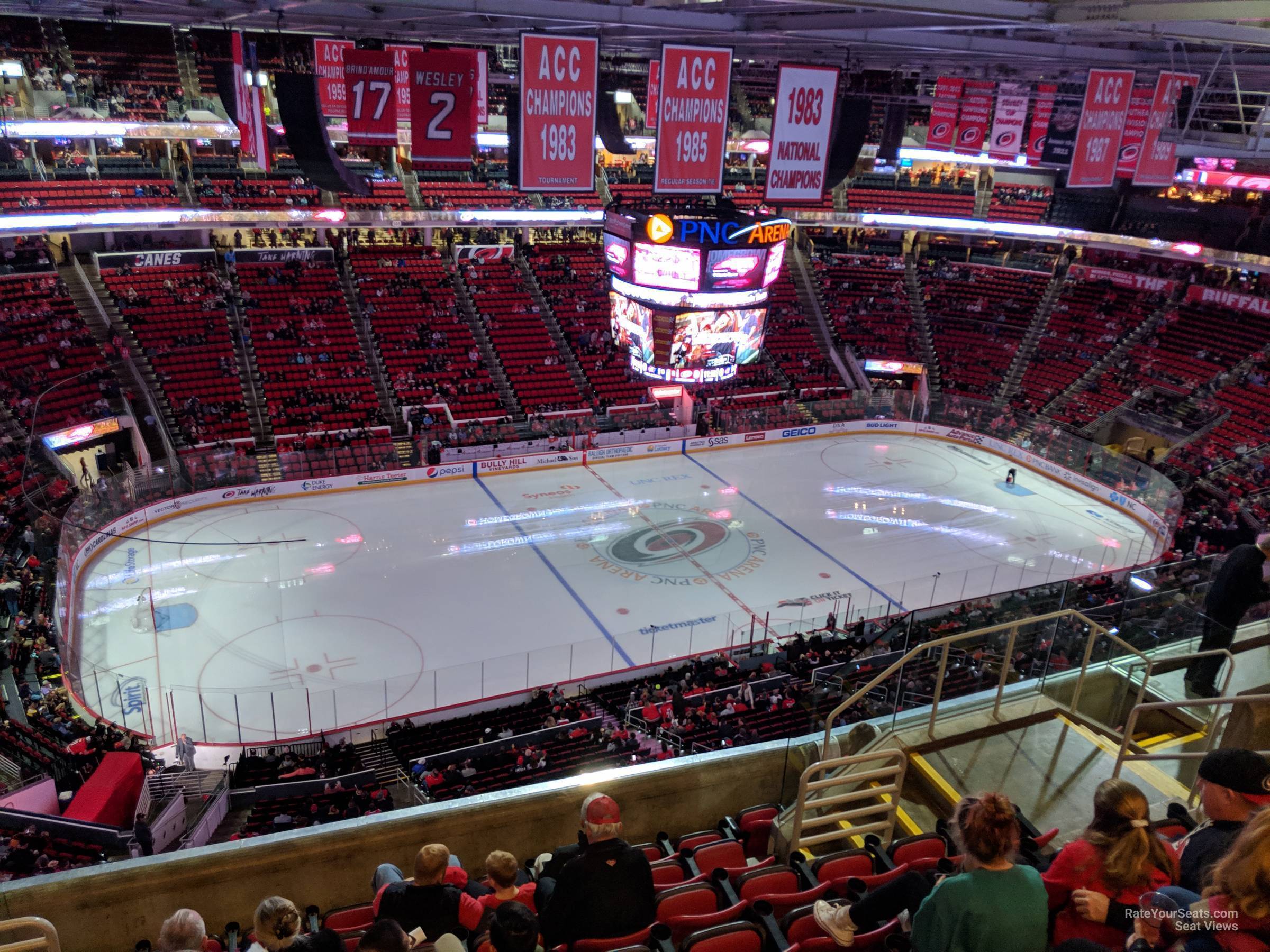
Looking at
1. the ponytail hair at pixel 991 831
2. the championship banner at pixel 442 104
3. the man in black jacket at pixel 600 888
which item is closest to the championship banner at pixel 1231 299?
the championship banner at pixel 442 104

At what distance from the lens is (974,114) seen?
17.9 meters

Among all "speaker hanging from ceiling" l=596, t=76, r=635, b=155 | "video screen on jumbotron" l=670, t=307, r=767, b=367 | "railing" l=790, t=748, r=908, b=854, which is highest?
"speaker hanging from ceiling" l=596, t=76, r=635, b=155

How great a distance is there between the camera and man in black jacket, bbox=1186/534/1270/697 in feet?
22.9

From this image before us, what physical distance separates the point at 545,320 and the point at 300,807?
73.0ft

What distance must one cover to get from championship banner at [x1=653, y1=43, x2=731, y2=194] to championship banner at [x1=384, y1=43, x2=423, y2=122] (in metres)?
3.44

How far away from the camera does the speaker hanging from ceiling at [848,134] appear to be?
1573 centimetres

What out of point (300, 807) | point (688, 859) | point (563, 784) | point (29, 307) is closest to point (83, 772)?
point (300, 807)

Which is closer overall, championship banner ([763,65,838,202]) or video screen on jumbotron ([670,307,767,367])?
championship banner ([763,65,838,202])

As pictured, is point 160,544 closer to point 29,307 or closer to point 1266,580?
point 29,307

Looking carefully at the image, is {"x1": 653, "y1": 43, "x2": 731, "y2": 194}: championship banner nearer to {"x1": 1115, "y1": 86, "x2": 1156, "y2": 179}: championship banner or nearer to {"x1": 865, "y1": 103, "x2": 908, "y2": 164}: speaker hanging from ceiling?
{"x1": 1115, "y1": 86, "x2": 1156, "y2": 179}: championship banner

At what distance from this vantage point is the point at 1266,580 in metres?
7.39

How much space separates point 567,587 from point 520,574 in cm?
117

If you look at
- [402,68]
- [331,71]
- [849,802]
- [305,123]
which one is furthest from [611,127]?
[849,802]

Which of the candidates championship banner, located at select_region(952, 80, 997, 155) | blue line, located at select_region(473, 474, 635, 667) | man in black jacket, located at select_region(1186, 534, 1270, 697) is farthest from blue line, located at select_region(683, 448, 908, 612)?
man in black jacket, located at select_region(1186, 534, 1270, 697)
